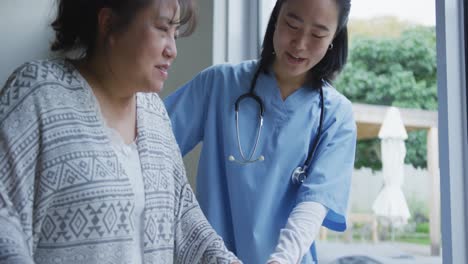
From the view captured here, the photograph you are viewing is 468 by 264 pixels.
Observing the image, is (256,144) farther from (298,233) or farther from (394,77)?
(394,77)

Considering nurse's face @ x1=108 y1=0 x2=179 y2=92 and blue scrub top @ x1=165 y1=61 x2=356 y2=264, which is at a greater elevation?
nurse's face @ x1=108 y1=0 x2=179 y2=92

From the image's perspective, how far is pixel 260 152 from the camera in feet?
5.32

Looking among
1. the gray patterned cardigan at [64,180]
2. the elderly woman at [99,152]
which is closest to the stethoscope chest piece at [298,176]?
the elderly woman at [99,152]

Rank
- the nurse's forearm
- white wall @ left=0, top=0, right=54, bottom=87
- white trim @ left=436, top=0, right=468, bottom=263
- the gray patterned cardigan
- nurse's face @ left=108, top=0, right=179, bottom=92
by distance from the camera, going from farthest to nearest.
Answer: white wall @ left=0, top=0, right=54, bottom=87
white trim @ left=436, top=0, right=468, bottom=263
the nurse's forearm
nurse's face @ left=108, top=0, right=179, bottom=92
the gray patterned cardigan

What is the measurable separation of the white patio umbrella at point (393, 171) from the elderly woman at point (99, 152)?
64cm

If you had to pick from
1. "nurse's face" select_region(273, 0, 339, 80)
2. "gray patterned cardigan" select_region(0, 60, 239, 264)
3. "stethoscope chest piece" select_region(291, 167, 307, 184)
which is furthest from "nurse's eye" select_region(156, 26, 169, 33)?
"stethoscope chest piece" select_region(291, 167, 307, 184)

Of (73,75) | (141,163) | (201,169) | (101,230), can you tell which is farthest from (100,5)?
(201,169)

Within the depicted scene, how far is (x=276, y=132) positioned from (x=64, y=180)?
623 millimetres

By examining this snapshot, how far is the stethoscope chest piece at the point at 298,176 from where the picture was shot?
158cm

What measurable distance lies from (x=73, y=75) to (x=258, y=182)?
21.0 inches

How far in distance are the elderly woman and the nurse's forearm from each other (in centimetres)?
14

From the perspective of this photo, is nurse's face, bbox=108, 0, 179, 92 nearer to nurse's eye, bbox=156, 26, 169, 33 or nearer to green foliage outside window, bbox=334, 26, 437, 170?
nurse's eye, bbox=156, 26, 169, 33

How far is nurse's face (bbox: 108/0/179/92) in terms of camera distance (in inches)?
49.5

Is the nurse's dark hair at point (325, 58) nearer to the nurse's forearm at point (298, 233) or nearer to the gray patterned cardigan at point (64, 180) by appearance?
the nurse's forearm at point (298, 233)
